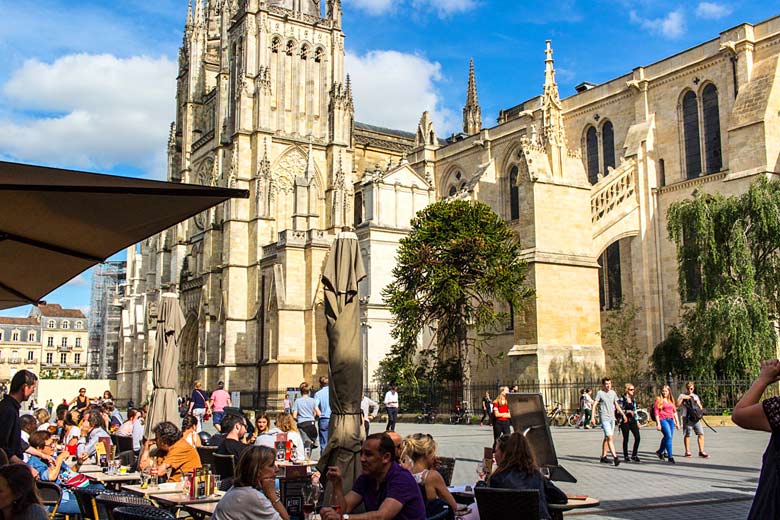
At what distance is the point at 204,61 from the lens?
172ft

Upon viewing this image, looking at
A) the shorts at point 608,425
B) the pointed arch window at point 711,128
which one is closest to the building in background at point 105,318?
the pointed arch window at point 711,128

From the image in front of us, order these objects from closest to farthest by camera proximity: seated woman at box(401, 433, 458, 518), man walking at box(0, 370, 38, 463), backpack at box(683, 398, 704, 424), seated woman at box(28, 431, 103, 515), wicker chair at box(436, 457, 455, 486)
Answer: seated woman at box(401, 433, 458, 518), man walking at box(0, 370, 38, 463), wicker chair at box(436, 457, 455, 486), seated woman at box(28, 431, 103, 515), backpack at box(683, 398, 704, 424)

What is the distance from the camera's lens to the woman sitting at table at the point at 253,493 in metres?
4.72

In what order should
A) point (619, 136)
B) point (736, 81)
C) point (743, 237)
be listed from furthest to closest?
1. point (619, 136)
2. point (736, 81)
3. point (743, 237)

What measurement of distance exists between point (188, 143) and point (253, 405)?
2058cm

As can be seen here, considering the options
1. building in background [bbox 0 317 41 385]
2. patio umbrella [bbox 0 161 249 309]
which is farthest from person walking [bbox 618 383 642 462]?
building in background [bbox 0 317 41 385]

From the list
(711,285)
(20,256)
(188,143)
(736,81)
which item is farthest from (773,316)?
(188,143)

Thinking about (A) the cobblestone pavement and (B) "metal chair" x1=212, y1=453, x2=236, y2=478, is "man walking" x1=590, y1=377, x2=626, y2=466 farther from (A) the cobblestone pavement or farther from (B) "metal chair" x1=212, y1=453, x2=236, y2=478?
(B) "metal chair" x1=212, y1=453, x2=236, y2=478

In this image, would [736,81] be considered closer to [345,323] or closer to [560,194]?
[560,194]

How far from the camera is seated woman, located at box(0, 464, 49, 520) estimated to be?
159 inches

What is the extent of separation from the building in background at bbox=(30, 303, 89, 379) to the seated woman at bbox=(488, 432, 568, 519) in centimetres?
8669

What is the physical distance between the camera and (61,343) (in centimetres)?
8781

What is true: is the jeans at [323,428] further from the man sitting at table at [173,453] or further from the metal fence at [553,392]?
the metal fence at [553,392]

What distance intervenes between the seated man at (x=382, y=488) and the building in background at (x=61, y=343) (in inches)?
3422
